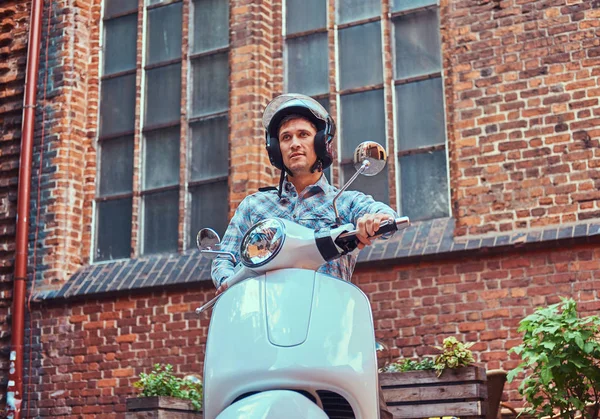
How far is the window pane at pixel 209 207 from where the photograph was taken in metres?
7.59

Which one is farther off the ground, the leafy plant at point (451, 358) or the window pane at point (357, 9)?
the window pane at point (357, 9)

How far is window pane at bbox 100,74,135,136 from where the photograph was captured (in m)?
8.36

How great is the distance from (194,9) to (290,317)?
6.33 m

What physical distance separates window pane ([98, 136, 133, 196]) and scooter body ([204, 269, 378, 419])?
5.85 meters

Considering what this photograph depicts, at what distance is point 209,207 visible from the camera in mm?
7684

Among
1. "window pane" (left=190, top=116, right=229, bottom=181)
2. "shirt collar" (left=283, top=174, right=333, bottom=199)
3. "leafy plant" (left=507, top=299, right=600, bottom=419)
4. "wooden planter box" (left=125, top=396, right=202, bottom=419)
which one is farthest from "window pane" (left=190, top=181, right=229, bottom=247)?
"shirt collar" (left=283, top=174, right=333, bottom=199)

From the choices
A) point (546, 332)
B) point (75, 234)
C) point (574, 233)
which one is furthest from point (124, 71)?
point (546, 332)

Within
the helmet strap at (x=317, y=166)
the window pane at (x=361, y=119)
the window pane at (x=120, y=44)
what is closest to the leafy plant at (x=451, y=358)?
the helmet strap at (x=317, y=166)

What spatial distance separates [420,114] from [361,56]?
2.53 ft

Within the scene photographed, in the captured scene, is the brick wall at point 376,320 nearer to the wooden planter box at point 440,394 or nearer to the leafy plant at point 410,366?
the leafy plant at point 410,366

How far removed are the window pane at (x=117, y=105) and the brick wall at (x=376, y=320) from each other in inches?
67.1

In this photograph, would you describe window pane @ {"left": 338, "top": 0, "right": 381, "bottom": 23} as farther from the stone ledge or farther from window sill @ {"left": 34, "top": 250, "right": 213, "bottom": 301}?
window sill @ {"left": 34, "top": 250, "right": 213, "bottom": 301}

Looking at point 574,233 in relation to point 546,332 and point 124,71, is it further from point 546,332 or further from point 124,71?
point 124,71

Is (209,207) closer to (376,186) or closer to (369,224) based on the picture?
(376,186)
